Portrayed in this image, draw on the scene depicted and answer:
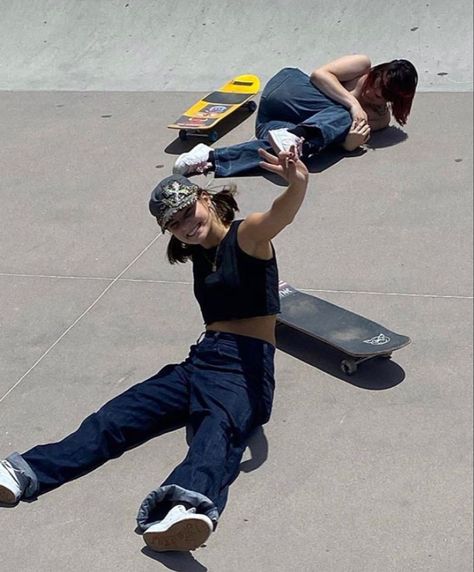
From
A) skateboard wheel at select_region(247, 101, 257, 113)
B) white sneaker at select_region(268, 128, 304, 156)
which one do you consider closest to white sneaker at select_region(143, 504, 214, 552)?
white sneaker at select_region(268, 128, 304, 156)

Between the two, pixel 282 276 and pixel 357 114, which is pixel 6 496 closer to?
pixel 282 276

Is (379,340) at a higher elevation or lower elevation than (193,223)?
lower

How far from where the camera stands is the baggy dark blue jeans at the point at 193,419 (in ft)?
12.0

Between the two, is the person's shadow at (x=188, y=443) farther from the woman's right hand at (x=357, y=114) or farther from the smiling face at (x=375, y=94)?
the smiling face at (x=375, y=94)

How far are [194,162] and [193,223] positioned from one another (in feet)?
7.19

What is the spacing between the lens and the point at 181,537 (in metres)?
3.40

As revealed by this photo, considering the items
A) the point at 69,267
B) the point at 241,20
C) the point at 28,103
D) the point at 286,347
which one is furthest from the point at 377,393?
the point at 241,20

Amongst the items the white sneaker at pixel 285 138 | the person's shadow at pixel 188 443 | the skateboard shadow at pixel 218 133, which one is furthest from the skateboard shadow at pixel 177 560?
the skateboard shadow at pixel 218 133

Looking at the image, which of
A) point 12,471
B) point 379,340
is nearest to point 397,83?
point 379,340

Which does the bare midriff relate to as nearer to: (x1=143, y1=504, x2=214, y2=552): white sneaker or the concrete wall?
(x1=143, y1=504, x2=214, y2=552): white sneaker

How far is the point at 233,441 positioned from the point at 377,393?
74cm

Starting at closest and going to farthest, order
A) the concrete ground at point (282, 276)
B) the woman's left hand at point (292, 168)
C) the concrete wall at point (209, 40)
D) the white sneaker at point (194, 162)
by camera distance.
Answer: the concrete ground at point (282, 276)
the woman's left hand at point (292, 168)
the white sneaker at point (194, 162)
the concrete wall at point (209, 40)

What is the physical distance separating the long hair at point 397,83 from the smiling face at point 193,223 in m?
2.63

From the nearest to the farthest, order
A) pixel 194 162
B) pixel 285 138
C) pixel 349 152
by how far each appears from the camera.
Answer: pixel 285 138 → pixel 194 162 → pixel 349 152
